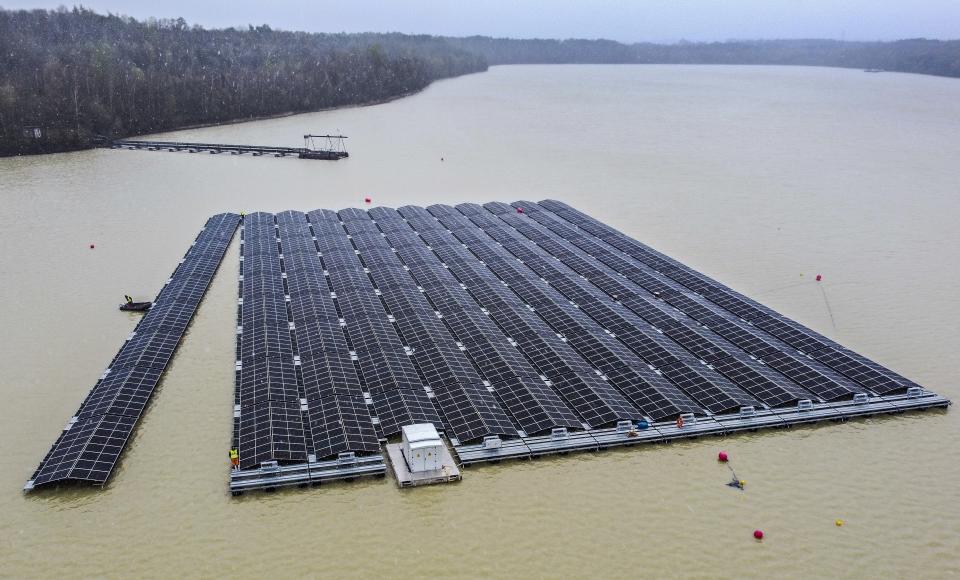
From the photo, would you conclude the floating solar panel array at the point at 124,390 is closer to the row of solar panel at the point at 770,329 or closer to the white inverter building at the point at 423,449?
the white inverter building at the point at 423,449

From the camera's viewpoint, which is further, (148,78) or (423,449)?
(148,78)

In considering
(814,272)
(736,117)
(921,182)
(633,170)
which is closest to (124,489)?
(814,272)

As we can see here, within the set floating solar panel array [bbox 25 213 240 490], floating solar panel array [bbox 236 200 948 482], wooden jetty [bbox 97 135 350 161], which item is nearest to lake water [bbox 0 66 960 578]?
floating solar panel array [bbox 25 213 240 490]

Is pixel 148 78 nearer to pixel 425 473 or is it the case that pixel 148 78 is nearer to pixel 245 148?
pixel 245 148

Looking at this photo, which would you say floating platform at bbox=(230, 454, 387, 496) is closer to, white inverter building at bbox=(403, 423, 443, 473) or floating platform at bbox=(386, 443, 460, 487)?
floating platform at bbox=(386, 443, 460, 487)

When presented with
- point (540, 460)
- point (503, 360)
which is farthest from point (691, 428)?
point (503, 360)

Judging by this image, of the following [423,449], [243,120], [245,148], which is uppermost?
[243,120]
